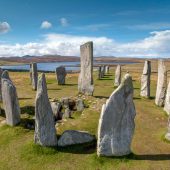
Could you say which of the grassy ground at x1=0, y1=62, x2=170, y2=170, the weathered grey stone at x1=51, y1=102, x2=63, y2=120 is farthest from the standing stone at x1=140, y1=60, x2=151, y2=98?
the weathered grey stone at x1=51, y1=102, x2=63, y2=120

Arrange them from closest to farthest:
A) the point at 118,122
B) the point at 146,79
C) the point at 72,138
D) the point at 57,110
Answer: the point at 118,122, the point at 72,138, the point at 57,110, the point at 146,79

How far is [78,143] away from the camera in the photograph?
52.9ft

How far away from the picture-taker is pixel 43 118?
15.2m

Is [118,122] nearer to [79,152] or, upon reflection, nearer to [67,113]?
[79,152]

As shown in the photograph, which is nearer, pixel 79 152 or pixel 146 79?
pixel 79 152

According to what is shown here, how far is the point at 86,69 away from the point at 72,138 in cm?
1329

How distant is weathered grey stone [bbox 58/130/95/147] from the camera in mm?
15820

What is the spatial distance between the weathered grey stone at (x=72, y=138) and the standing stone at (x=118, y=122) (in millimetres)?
1907

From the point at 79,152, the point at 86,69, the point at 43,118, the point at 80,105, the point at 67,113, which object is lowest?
the point at 79,152

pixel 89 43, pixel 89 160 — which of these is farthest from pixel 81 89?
pixel 89 160

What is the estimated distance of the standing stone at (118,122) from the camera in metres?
13.8

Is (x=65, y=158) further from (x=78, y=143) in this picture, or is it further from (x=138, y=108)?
(x=138, y=108)

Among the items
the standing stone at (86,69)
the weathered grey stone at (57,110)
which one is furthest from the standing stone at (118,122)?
the standing stone at (86,69)

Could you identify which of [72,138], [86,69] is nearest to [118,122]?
[72,138]
